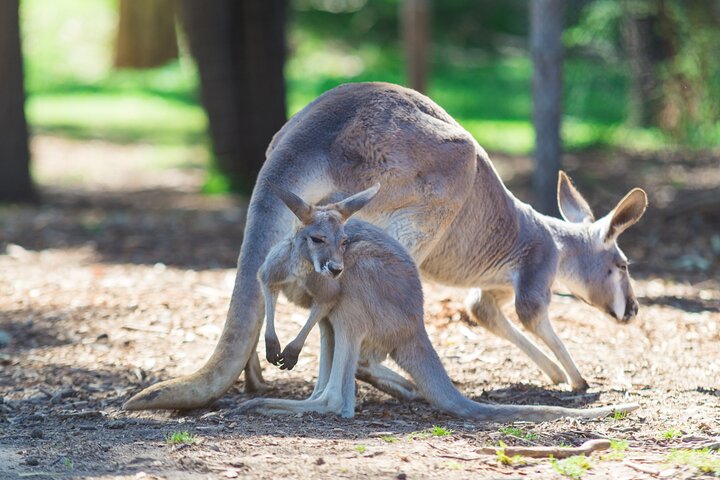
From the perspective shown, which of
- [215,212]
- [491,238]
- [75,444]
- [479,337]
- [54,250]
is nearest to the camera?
[75,444]

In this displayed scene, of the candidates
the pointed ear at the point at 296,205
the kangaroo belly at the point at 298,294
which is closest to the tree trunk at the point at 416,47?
the kangaroo belly at the point at 298,294

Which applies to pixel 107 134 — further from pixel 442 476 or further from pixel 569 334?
pixel 442 476

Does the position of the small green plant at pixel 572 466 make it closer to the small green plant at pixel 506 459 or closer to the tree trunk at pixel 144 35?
the small green plant at pixel 506 459

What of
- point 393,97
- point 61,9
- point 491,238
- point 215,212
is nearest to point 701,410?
point 491,238

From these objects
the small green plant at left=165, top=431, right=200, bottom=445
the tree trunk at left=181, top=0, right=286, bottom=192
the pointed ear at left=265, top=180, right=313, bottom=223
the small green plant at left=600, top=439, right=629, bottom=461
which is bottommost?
the small green plant at left=600, top=439, right=629, bottom=461

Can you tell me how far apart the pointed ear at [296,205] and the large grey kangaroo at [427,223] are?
26cm

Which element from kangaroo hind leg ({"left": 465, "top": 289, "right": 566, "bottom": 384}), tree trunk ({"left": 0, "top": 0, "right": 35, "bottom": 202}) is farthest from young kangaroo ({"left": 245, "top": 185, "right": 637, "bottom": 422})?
tree trunk ({"left": 0, "top": 0, "right": 35, "bottom": 202})

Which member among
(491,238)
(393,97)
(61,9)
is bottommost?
(491,238)

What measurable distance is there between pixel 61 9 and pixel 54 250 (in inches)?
799

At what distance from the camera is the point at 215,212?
10211 mm

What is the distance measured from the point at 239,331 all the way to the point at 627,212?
2256 millimetres

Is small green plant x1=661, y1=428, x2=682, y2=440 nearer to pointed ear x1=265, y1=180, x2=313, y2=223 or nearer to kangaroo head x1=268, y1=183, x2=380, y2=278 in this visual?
kangaroo head x1=268, y1=183, x2=380, y2=278

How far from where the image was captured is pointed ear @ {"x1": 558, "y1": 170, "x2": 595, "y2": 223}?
5.95 metres

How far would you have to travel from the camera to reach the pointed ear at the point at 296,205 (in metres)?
4.26
